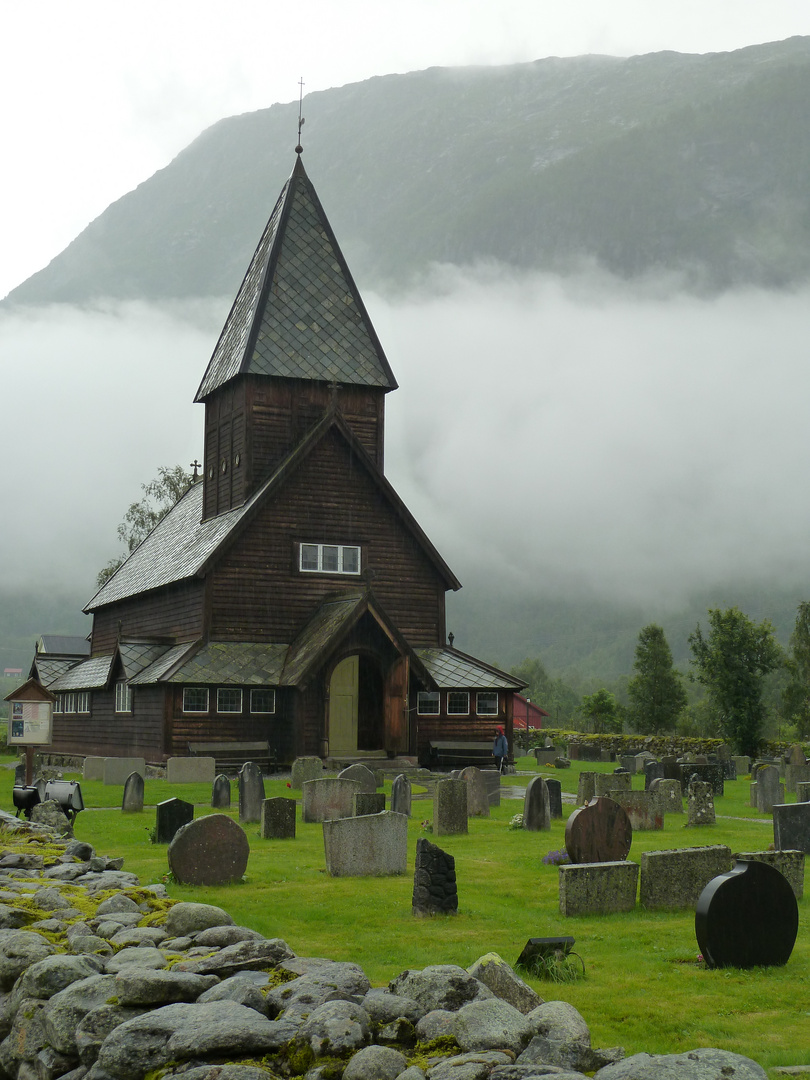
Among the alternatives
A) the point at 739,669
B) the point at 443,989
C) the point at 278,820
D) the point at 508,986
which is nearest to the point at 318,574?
the point at 278,820

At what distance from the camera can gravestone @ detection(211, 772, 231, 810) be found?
22.0 m

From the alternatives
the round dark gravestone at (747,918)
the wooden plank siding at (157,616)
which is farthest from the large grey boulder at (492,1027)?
the wooden plank siding at (157,616)

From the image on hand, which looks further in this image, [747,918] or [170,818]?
[170,818]

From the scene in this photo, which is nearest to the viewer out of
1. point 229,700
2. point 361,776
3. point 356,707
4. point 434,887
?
point 434,887

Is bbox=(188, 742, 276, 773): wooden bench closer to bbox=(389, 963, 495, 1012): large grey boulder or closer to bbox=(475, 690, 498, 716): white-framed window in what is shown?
bbox=(475, 690, 498, 716): white-framed window

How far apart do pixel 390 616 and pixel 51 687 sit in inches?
644

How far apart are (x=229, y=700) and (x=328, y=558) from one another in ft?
19.3

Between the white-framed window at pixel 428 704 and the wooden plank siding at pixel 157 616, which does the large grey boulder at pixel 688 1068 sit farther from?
the white-framed window at pixel 428 704

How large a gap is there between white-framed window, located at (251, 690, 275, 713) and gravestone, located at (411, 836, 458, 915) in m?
23.7

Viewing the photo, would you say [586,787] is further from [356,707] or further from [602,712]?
[602,712]

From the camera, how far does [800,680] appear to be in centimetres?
7481

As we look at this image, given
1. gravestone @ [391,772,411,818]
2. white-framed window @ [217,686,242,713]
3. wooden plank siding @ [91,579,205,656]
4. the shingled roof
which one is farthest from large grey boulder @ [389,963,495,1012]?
the shingled roof

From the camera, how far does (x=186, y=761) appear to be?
30.3 metres

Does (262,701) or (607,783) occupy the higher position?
(262,701)
